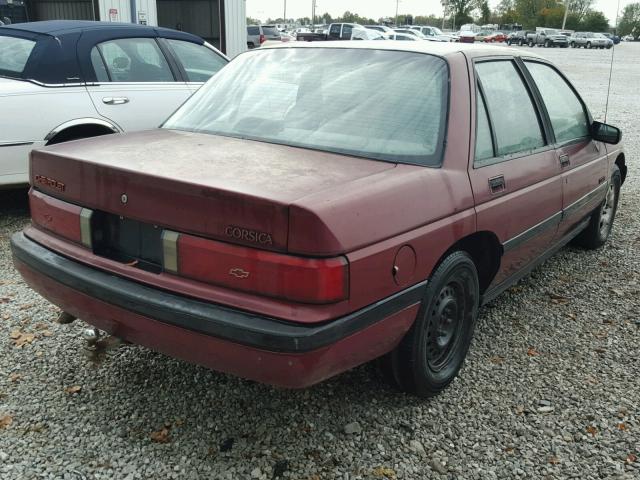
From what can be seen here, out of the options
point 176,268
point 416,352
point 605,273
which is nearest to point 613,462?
point 416,352

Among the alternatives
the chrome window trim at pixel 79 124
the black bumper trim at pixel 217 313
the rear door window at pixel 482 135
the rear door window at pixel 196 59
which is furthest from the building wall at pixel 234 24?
the black bumper trim at pixel 217 313

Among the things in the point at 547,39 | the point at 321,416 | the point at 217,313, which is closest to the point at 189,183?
the point at 217,313

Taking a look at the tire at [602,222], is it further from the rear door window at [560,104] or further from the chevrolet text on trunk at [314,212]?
the chevrolet text on trunk at [314,212]

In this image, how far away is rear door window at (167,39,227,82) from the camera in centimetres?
654

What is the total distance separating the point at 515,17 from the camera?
338 ft

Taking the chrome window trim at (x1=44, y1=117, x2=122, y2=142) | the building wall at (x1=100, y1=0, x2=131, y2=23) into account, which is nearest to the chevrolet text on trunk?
the chrome window trim at (x1=44, y1=117, x2=122, y2=142)

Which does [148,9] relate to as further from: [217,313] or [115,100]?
[217,313]

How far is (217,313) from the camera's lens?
2.30 metres

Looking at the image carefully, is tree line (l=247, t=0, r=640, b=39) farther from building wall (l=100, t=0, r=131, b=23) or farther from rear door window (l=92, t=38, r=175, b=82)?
rear door window (l=92, t=38, r=175, b=82)

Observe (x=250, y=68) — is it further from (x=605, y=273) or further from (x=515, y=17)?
(x=515, y=17)

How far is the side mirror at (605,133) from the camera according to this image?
4.39 metres

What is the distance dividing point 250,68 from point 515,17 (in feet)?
361

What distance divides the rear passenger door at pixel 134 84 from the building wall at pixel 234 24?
28.3 feet

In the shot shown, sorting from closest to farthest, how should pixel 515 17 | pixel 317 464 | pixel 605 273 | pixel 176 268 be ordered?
pixel 176 268
pixel 317 464
pixel 605 273
pixel 515 17
